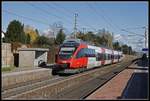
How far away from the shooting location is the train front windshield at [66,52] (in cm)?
3834

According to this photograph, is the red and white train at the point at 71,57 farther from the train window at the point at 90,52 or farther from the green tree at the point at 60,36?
the green tree at the point at 60,36

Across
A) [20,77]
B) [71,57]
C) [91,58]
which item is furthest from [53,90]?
[91,58]

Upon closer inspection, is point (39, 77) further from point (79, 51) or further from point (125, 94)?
point (125, 94)

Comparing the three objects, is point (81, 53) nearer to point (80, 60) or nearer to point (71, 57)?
point (80, 60)

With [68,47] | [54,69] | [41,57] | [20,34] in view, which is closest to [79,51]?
[68,47]

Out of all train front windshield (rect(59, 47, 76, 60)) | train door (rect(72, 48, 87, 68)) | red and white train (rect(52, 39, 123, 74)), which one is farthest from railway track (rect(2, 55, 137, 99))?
train door (rect(72, 48, 87, 68))

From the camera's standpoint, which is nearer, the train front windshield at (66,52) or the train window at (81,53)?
the train front windshield at (66,52)

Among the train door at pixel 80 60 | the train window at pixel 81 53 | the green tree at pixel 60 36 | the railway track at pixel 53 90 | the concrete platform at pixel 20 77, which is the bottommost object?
the railway track at pixel 53 90

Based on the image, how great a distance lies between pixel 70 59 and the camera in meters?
38.1

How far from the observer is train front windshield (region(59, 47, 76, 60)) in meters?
38.3

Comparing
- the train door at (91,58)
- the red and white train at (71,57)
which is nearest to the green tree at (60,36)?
the train door at (91,58)

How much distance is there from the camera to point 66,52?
38594mm

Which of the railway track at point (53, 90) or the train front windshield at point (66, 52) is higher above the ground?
the train front windshield at point (66, 52)

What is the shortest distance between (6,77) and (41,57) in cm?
2440
